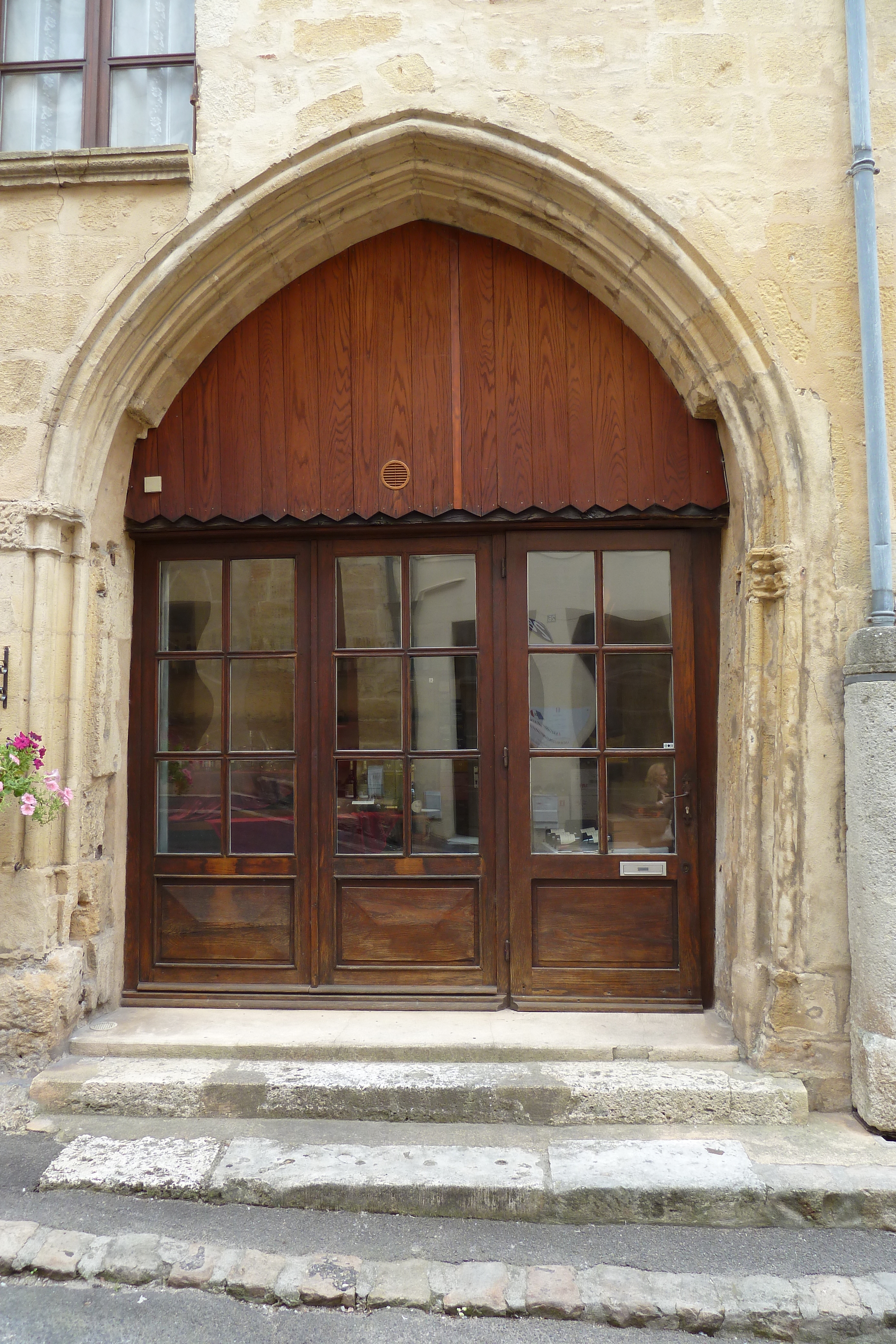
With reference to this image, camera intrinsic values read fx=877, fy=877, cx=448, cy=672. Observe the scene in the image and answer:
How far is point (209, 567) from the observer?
4242 mm

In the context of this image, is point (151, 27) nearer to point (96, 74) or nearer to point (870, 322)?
point (96, 74)

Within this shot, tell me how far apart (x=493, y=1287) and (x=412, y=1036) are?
115cm

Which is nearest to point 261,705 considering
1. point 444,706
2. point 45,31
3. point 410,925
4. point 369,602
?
point 369,602

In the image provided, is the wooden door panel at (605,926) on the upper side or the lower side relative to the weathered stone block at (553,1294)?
upper

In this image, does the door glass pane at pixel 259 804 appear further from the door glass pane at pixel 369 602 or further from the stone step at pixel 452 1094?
the stone step at pixel 452 1094

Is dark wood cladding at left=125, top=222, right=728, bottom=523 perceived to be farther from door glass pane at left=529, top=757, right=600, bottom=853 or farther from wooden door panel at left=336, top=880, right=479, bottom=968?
wooden door panel at left=336, top=880, right=479, bottom=968

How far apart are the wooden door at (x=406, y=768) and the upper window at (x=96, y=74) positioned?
2.15 meters

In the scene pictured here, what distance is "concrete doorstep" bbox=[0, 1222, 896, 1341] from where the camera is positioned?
8.20 feet

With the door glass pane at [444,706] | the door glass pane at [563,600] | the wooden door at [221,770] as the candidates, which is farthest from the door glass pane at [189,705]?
the door glass pane at [563,600]

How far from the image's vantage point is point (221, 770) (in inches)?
164

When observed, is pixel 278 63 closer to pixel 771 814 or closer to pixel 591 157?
pixel 591 157

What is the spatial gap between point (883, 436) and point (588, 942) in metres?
2.48

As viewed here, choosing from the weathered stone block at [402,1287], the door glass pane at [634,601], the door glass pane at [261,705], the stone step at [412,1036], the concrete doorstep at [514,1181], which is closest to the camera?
the weathered stone block at [402,1287]

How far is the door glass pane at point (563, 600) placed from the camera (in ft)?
13.4
